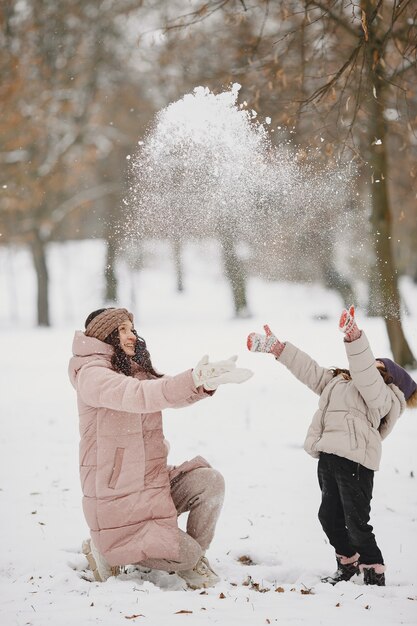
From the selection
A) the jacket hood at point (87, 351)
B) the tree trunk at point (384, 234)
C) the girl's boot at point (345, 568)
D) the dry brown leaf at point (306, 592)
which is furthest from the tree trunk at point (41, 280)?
the dry brown leaf at point (306, 592)

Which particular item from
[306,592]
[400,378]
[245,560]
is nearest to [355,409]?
[400,378]

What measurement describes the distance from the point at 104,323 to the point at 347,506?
1.68m

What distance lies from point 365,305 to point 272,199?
630 centimetres

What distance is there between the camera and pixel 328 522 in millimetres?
3955

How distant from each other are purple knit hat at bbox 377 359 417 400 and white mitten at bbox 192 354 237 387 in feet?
3.63

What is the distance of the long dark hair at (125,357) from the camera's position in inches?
148

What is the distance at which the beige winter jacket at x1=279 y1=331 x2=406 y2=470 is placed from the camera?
12.2 feet

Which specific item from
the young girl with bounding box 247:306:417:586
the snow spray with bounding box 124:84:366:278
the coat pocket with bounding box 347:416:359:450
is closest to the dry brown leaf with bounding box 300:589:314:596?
the young girl with bounding box 247:306:417:586

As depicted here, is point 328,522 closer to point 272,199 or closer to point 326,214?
point 272,199

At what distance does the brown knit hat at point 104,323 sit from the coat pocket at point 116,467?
0.62 metres

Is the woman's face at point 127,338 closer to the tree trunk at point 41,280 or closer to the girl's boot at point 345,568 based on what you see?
the girl's boot at point 345,568

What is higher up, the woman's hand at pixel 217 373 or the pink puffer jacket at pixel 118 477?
the woman's hand at pixel 217 373

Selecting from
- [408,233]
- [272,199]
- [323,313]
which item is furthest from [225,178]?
[408,233]

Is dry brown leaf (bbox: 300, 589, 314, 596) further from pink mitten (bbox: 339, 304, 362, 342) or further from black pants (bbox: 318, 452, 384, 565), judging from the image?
pink mitten (bbox: 339, 304, 362, 342)
